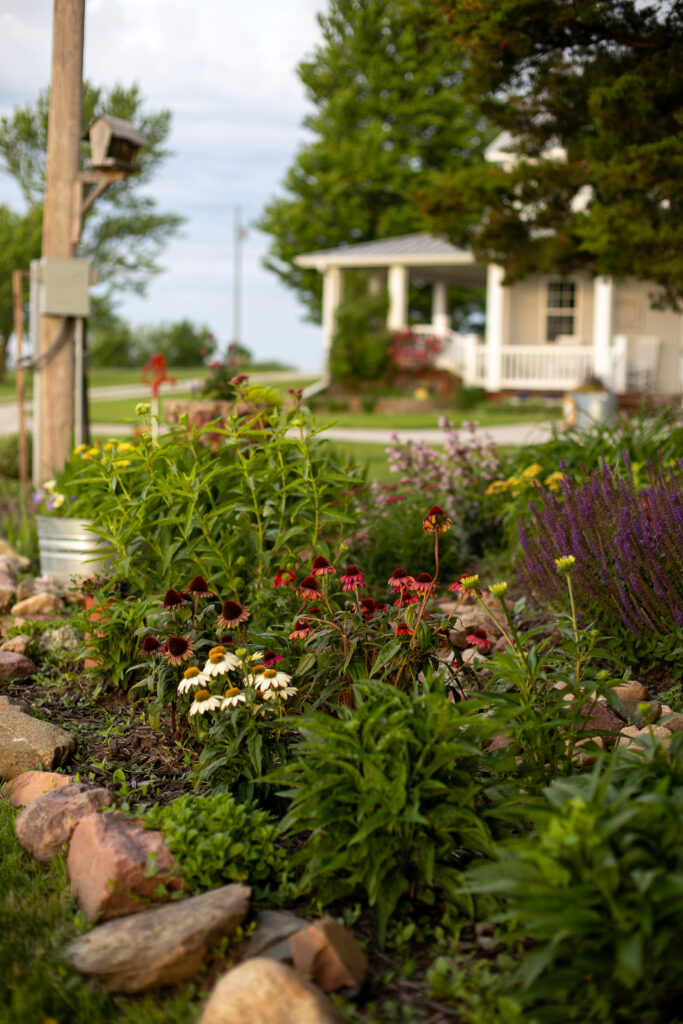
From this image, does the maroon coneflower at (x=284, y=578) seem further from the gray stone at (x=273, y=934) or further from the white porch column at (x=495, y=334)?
the white porch column at (x=495, y=334)

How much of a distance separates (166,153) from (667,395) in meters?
16.8

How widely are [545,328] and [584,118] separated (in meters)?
13.6

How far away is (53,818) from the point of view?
2836mm

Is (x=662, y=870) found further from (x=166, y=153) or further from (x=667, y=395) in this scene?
(x=166, y=153)

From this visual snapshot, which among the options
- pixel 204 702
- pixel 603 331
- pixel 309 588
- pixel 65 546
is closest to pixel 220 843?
pixel 204 702

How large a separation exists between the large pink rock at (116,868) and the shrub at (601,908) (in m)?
0.83

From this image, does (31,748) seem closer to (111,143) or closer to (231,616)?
(231,616)

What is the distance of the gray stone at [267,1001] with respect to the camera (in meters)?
1.98

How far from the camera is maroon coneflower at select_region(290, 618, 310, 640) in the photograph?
304 cm

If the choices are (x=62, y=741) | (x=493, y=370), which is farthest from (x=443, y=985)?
(x=493, y=370)

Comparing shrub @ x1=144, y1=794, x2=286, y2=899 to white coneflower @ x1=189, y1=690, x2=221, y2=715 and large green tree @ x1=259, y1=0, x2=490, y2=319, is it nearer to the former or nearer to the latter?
white coneflower @ x1=189, y1=690, x2=221, y2=715

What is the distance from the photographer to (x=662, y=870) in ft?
6.49

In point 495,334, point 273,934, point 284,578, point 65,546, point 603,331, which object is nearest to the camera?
point 273,934

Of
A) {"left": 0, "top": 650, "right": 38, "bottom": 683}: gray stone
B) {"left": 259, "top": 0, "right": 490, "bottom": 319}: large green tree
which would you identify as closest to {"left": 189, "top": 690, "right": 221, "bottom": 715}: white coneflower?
{"left": 0, "top": 650, "right": 38, "bottom": 683}: gray stone
